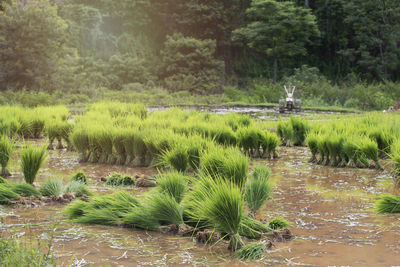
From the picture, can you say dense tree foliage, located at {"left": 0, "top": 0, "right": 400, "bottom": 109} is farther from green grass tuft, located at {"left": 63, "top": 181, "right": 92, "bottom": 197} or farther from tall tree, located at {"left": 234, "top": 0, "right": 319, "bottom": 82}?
green grass tuft, located at {"left": 63, "top": 181, "right": 92, "bottom": 197}

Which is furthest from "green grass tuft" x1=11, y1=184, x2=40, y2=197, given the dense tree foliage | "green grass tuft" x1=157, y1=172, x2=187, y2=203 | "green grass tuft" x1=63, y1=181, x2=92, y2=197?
the dense tree foliage

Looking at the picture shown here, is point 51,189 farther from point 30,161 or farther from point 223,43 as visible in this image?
point 223,43

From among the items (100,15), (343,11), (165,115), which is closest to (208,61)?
(100,15)

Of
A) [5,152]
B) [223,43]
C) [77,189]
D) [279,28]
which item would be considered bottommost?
[77,189]

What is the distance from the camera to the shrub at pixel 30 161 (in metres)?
5.30

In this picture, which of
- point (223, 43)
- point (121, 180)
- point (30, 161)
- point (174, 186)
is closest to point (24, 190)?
point (30, 161)

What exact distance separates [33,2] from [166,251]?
1794cm

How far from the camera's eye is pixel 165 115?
31.7ft

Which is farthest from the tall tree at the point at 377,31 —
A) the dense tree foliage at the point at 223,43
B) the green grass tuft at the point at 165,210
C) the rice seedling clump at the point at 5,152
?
the green grass tuft at the point at 165,210

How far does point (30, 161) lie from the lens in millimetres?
5320

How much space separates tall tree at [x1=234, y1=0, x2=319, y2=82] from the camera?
2636 cm

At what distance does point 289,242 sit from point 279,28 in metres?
23.9

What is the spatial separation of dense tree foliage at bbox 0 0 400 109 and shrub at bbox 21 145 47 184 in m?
16.7

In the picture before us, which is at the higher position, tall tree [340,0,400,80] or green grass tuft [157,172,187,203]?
tall tree [340,0,400,80]
